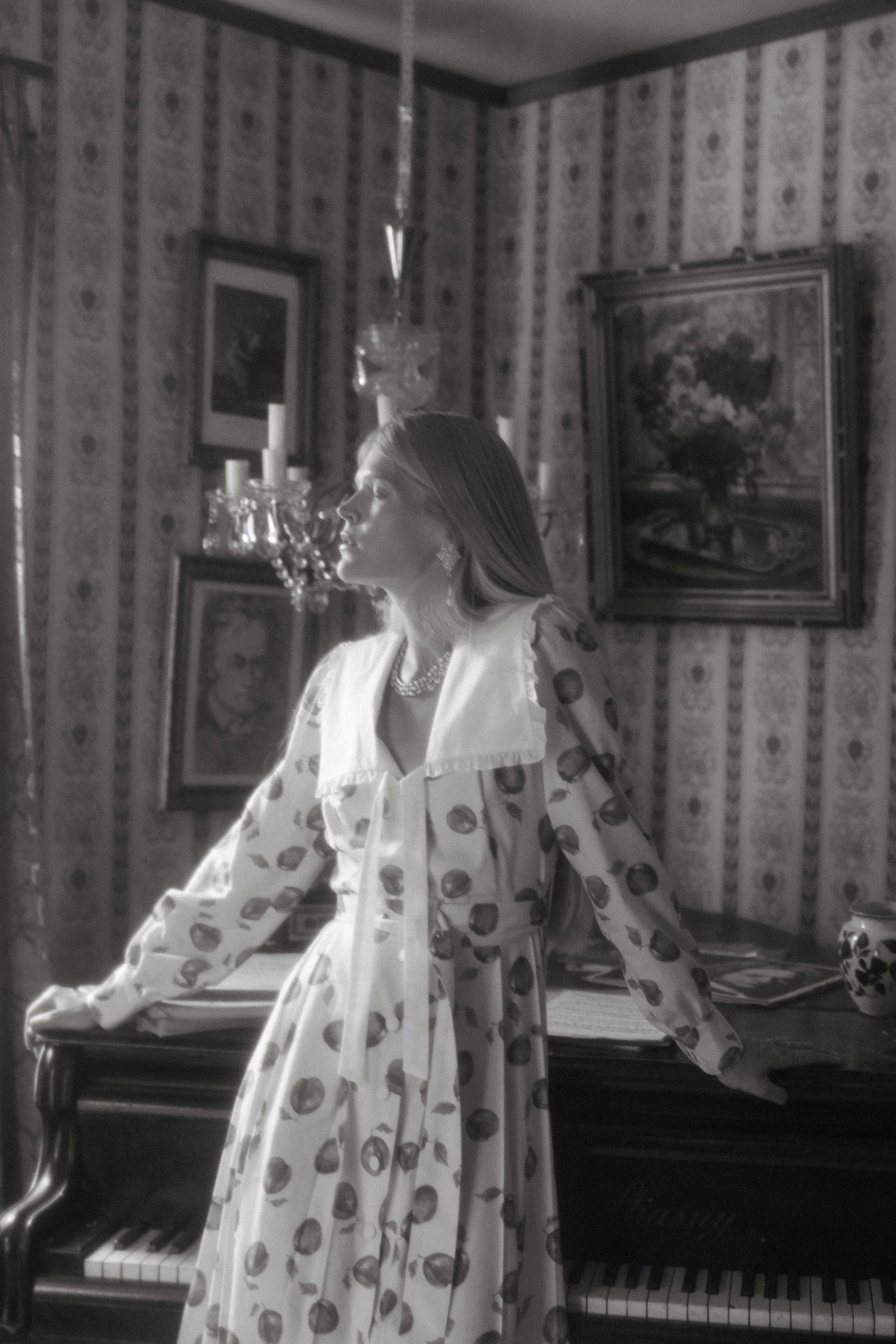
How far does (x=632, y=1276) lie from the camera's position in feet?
6.91

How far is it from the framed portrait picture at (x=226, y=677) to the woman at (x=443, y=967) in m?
1.49

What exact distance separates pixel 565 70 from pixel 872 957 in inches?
95.5

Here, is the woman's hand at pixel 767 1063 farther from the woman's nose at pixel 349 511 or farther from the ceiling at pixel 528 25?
the ceiling at pixel 528 25

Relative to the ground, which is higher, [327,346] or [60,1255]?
[327,346]

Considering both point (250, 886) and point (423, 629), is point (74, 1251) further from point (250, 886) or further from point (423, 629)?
point (423, 629)

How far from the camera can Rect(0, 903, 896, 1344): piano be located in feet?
6.73

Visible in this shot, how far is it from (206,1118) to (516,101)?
2717 mm

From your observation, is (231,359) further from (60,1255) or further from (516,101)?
(60,1255)

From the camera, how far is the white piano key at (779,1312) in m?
2.01

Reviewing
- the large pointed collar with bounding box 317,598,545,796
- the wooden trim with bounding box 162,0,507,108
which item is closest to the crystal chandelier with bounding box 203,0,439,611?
the large pointed collar with bounding box 317,598,545,796

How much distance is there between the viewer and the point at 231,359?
354cm

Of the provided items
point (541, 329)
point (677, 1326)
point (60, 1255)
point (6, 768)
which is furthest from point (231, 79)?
point (677, 1326)

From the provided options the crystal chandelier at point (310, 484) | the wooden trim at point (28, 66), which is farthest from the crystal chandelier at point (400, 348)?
the wooden trim at point (28, 66)

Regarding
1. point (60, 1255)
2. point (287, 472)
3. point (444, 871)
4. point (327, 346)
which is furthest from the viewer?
point (327, 346)
